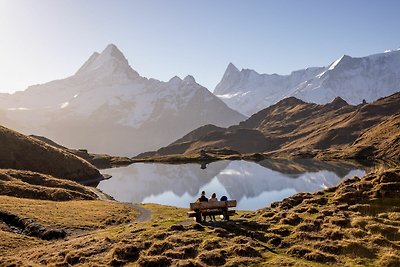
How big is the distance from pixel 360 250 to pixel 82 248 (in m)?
20.6

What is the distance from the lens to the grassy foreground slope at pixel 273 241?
26.0 meters

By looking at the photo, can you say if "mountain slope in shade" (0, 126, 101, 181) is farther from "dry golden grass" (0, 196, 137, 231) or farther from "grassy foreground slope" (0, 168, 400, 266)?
"grassy foreground slope" (0, 168, 400, 266)

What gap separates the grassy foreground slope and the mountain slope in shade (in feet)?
295

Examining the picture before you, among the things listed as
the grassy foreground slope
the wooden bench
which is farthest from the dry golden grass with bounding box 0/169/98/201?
the wooden bench

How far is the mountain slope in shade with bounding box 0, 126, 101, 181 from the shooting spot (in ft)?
397

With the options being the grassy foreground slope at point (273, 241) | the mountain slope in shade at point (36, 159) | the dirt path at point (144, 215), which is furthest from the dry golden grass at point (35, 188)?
the grassy foreground slope at point (273, 241)

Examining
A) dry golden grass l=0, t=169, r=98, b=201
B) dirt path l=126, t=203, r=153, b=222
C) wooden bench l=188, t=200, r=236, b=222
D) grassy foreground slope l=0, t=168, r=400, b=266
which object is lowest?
grassy foreground slope l=0, t=168, r=400, b=266

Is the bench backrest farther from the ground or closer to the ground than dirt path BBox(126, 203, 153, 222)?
farther from the ground

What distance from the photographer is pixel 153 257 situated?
27219mm

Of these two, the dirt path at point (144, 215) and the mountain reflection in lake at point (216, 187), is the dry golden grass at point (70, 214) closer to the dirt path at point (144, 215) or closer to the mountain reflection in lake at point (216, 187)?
the dirt path at point (144, 215)

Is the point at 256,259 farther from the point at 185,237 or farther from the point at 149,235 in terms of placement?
the point at 149,235

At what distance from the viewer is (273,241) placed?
29547 mm

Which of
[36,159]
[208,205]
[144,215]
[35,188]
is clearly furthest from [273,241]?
[36,159]

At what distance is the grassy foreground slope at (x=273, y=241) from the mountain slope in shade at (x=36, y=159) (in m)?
90.0
